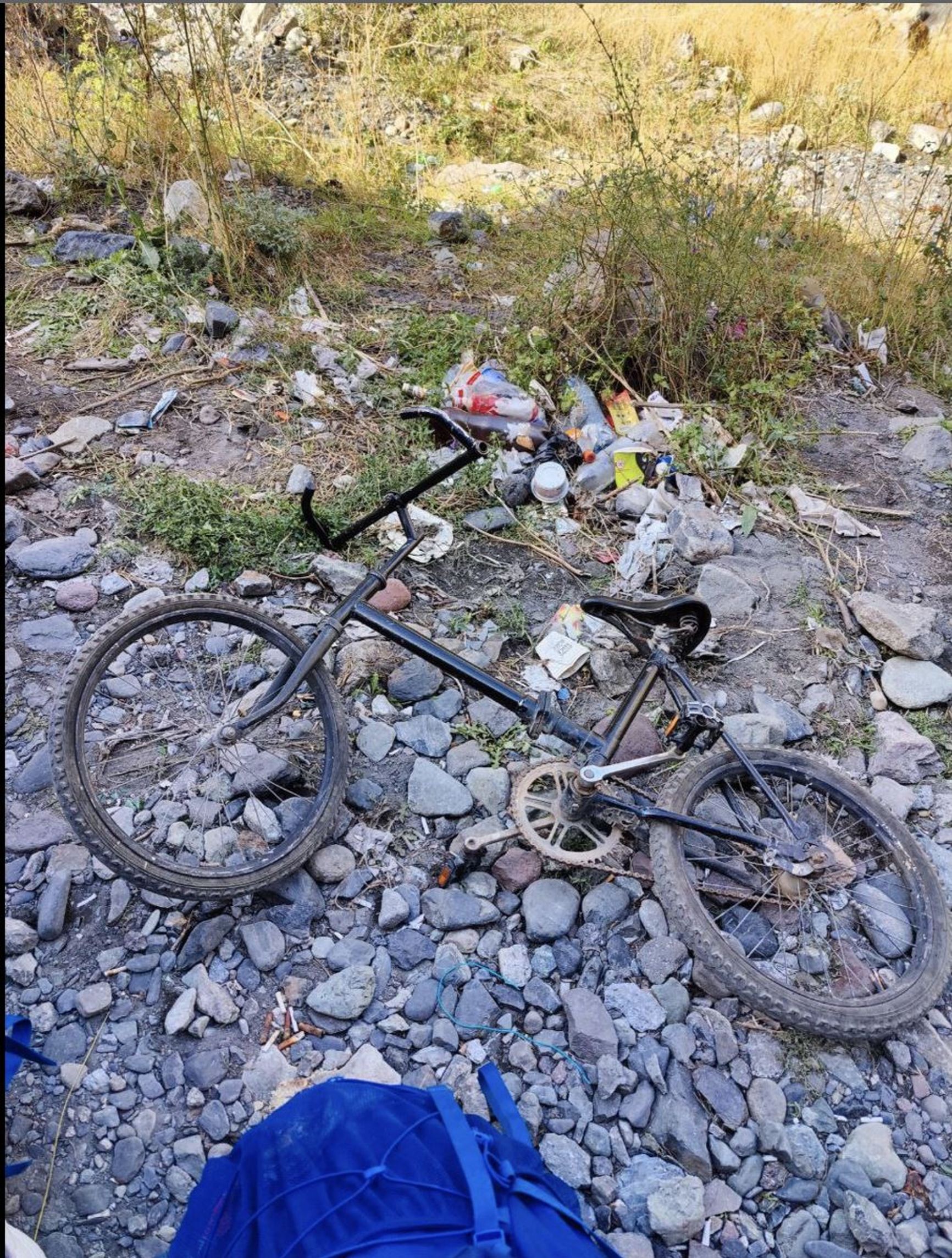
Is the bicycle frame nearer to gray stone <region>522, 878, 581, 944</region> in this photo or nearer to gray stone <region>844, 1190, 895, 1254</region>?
gray stone <region>522, 878, 581, 944</region>

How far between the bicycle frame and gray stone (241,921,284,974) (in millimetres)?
543

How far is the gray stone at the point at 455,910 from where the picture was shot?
7.79ft

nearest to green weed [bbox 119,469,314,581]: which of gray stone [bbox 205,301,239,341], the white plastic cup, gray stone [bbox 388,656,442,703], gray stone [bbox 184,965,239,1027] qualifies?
gray stone [bbox 388,656,442,703]

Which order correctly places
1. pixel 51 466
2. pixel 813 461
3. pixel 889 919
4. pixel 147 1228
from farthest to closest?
pixel 813 461, pixel 51 466, pixel 889 919, pixel 147 1228

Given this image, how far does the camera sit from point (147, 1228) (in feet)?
5.95

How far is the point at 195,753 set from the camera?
256 cm

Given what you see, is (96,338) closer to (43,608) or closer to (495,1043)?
(43,608)

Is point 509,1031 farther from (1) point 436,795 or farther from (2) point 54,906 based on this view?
(2) point 54,906

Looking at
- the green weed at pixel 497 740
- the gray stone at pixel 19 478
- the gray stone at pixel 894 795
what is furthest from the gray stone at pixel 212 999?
the gray stone at pixel 19 478

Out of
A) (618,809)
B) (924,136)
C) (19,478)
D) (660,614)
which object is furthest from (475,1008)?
(924,136)

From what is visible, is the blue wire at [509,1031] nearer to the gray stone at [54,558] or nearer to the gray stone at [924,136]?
the gray stone at [54,558]

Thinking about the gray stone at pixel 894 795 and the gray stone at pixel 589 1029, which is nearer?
the gray stone at pixel 589 1029

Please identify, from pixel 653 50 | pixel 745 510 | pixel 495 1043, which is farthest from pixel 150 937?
pixel 653 50

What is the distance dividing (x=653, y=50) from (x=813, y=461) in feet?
20.4
